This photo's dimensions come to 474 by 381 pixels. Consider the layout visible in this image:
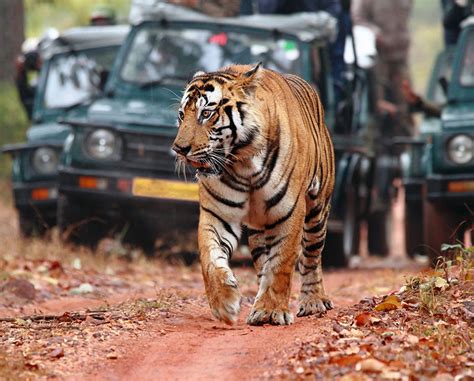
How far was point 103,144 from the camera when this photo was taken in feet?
36.6

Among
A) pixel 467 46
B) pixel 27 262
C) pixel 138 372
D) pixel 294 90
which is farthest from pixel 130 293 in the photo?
pixel 467 46

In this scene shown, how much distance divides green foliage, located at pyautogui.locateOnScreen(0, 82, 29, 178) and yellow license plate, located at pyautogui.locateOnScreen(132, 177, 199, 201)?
982cm

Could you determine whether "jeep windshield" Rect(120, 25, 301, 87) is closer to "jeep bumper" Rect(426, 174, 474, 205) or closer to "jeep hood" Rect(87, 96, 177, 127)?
"jeep hood" Rect(87, 96, 177, 127)

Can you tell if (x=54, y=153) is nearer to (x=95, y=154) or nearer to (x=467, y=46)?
(x=95, y=154)

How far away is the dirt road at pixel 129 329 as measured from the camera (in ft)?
19.2

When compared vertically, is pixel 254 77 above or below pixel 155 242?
above

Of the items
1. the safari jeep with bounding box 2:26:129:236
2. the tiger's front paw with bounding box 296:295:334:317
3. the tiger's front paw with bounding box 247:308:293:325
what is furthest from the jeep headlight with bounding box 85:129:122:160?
the tiger's front paw with bounding box 247:308:293:325

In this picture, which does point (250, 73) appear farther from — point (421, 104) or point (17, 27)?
point (17, 27)

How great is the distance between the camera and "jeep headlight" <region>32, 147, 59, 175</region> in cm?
1256

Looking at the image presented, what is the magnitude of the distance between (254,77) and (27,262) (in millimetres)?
4329

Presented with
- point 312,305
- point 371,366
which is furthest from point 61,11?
point 371,366

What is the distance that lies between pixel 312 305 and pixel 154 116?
4.06 m

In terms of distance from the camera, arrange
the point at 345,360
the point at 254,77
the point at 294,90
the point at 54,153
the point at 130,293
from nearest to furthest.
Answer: the point at 345,360, the point at 254,77, the point at 294,90, the point at 130,293, the point at 54,153

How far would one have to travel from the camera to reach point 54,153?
498 inches
